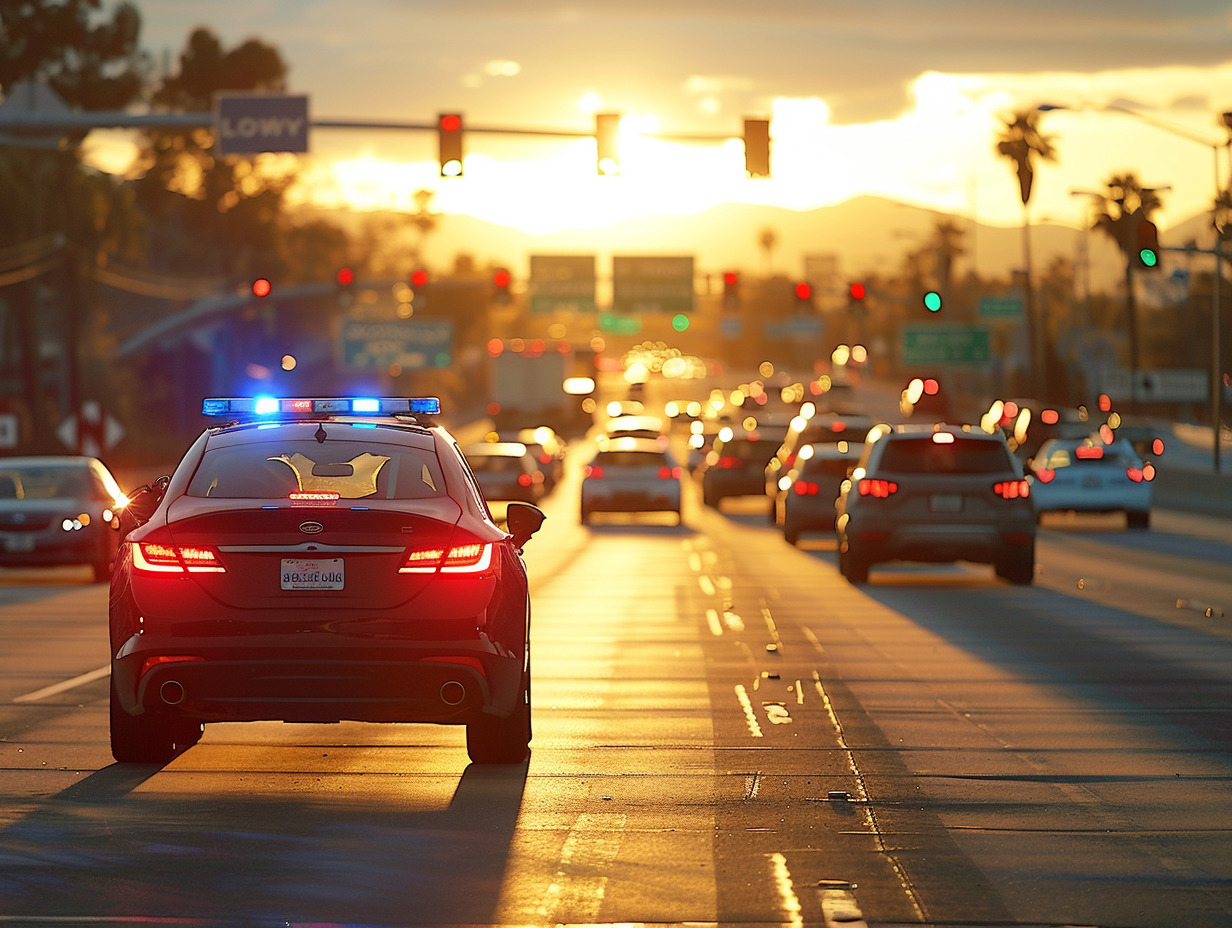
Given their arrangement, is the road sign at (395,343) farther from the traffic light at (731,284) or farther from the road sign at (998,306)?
the traffic light at (731,284)

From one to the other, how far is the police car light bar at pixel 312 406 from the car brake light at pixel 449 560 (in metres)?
1.42

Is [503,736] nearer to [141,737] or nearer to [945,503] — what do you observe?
[141,737]

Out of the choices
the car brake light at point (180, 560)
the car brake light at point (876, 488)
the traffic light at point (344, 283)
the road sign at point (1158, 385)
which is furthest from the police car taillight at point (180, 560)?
the road sign at point (1158, 385)

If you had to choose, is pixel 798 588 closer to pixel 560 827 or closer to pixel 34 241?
pixel 560 827

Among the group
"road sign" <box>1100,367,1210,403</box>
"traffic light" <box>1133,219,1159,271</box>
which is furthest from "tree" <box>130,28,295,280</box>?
"traffic light" <box>1133,219,1159,271</box>

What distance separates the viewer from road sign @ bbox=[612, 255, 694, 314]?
285ft

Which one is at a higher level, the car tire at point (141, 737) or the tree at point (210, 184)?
the tree at point (210, 184)

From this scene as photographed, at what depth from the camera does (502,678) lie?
9.79m

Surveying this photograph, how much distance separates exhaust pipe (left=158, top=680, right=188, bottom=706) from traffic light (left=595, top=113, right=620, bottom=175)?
1960cm

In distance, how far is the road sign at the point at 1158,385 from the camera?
72250 mm

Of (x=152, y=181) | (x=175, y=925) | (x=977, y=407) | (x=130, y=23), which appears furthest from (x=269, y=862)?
(x=977, y=407)

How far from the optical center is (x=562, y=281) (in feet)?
286

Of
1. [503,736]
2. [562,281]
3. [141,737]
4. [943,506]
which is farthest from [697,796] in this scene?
[562,281]

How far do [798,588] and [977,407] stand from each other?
9942cm
